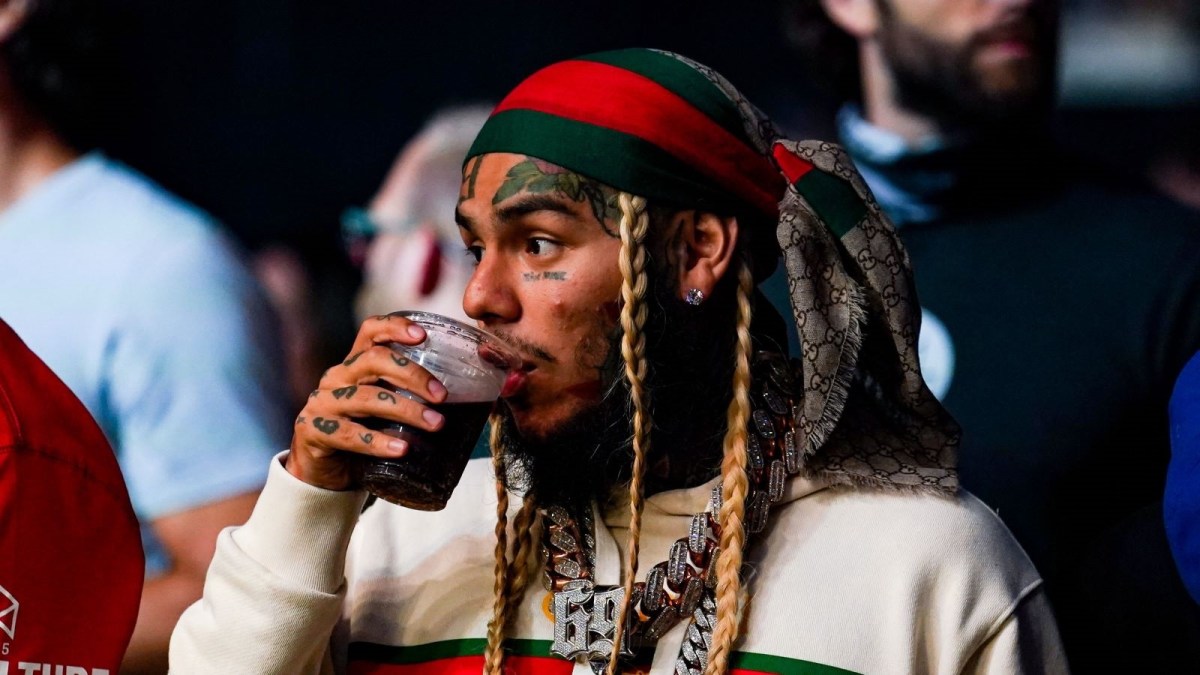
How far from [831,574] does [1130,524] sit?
0.71 m

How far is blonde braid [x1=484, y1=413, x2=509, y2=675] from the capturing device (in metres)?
1.82

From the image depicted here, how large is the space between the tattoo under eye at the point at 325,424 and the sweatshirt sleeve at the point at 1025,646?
790 millimetres

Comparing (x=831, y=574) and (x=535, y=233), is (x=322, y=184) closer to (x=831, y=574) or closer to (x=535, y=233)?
(x=535, y=233)

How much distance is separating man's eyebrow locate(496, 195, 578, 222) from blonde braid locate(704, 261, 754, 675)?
255 mm

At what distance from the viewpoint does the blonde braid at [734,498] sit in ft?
5.65

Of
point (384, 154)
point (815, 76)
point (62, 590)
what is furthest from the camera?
point (384, 154)

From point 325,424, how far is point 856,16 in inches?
58.2

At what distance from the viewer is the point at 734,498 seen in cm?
179

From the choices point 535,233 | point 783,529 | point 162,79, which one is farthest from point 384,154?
point 783,529

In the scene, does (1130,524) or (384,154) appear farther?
(384,154)

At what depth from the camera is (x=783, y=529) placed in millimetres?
1852

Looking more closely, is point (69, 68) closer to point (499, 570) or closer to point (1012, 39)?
point (499, 570)

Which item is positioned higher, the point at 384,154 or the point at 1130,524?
the point at 384,154

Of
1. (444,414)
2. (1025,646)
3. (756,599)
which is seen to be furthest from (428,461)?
(1025,646)
